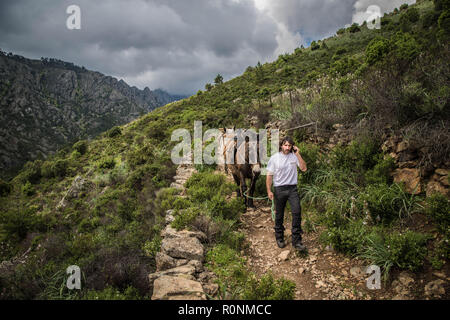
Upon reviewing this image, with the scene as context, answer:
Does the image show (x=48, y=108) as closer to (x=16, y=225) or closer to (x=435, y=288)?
(x=16, y=225)

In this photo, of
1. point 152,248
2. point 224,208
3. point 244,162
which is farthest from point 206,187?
point 152,248

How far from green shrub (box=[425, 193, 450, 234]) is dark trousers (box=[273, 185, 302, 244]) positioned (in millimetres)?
1776

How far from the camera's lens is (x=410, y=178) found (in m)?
3.56

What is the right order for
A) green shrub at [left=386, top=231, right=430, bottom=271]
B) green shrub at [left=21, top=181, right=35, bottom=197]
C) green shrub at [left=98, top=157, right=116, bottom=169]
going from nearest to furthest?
green shrub at [left=386, top=231, right=430, bottom=271] → green shrub at [left=98, top=157, right=116, bottom=169] → green shrub at [left=21, top=181, right=35, bottom=197]

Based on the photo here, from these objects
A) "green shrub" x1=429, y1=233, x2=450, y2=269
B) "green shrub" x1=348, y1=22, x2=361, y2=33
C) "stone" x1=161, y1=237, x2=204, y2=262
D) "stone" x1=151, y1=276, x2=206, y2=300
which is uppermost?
"green shrub" x1=348, y1=22, x2=361, y2=33

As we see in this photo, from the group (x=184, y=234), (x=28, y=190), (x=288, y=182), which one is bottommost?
(x=28, y=190)

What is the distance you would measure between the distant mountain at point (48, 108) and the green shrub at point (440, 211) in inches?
2497

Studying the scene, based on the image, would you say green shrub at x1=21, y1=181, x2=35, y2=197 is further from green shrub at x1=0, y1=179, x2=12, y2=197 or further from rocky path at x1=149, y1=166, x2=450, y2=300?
rocky path at x1=149, y1=166, x2=450, y2=300

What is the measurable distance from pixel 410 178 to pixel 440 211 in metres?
0.96

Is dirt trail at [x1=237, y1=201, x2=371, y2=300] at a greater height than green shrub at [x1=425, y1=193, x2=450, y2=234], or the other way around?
green shrub at [x1=425, y1=193, x2=450, y2=234]

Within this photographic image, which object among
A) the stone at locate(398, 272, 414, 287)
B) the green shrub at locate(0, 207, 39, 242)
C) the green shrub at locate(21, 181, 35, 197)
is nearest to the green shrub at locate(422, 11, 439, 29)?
the stone at locate(398, 272, 414, 287)

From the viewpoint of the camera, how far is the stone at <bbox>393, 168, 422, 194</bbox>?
3.41 meters

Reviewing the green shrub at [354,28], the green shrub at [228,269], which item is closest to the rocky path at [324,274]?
the green shrub at [228,269]
